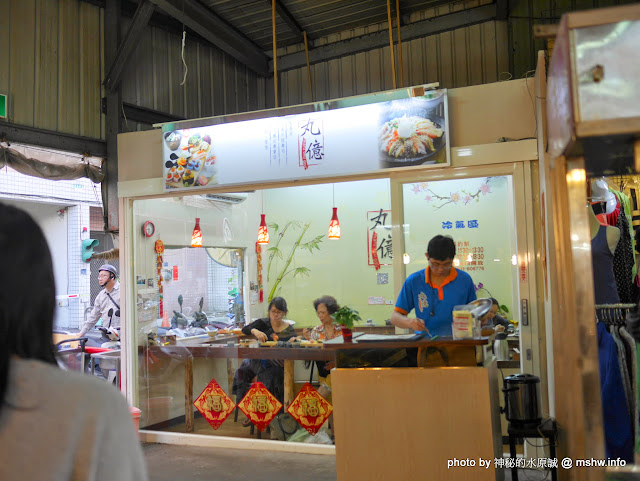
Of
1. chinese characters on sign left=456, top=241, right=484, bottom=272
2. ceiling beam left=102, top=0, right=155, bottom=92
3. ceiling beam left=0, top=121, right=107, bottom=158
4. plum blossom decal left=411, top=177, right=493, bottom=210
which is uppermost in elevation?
ceiling beam left=102, top=0, right=155, bottom=92

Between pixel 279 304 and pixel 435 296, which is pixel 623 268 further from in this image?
pixel 279 304

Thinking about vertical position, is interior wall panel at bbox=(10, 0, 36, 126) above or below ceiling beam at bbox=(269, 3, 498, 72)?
below

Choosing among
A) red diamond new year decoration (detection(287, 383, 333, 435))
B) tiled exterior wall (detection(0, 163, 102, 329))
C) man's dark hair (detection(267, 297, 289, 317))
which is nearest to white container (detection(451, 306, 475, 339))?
red diamond new year decoration (detection(287, 383, 333, 435))

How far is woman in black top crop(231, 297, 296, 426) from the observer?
213 inches

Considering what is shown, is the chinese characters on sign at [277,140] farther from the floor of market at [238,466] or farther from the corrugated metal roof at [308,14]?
the floor of market at [238,466]

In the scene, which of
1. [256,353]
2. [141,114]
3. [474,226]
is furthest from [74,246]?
[474,226]

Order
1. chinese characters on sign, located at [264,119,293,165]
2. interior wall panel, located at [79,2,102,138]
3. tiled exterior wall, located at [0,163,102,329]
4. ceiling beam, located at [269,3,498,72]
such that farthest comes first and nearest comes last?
1. tiled exterior wall, located at [0,163,102,329]
2. ceiling beam, located at [269,3,498,72]
3. interior wall panel, located at [79,2,102,138]
4. chinese characters on sign, located at [264,119,293,165]

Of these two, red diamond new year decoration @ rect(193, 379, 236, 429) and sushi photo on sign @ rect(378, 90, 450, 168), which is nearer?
sushi photo on sign @ rect(378, 90, 450, 168)

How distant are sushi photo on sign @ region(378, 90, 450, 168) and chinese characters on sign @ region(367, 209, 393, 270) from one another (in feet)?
4.21

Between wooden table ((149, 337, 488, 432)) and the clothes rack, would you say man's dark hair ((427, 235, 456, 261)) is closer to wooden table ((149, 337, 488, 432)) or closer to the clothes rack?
wooden table ((149, 337, 488, 432))

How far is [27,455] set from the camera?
939mm

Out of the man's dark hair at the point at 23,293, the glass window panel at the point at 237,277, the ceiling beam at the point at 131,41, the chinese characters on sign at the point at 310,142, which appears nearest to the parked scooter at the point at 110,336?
the glass window panel at the point at 237,277

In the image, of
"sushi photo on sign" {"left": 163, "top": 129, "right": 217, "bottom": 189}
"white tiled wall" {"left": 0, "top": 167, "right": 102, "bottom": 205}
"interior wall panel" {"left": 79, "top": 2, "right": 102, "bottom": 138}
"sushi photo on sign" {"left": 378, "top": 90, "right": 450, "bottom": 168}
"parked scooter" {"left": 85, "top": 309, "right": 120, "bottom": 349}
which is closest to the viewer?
"sushi photo on sign" {"left": 378, "top": 90, "right": 450, "bottom": 168}

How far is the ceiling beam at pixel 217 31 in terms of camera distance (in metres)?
6.01
